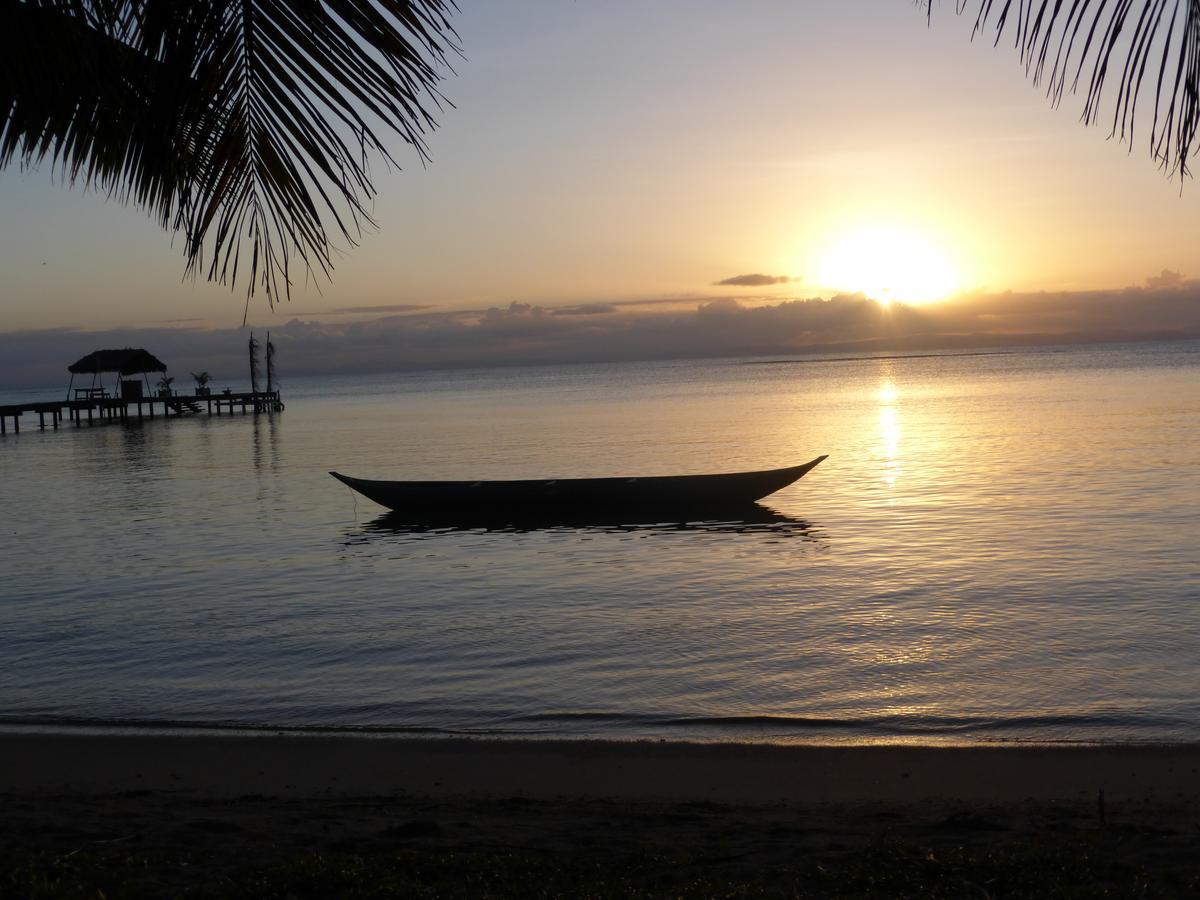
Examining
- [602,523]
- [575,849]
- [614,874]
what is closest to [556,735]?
[575,849]

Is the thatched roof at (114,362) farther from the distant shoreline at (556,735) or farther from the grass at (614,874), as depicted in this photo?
the grass at (614,874)

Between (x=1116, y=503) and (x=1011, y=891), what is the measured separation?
2152 cm

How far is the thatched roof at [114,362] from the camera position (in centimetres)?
6431

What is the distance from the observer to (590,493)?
23750 millimetres

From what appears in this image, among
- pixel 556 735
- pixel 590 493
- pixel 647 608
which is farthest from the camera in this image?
pixel 590 493

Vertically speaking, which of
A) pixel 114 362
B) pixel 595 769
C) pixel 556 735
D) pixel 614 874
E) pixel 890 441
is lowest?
pixel 890 441

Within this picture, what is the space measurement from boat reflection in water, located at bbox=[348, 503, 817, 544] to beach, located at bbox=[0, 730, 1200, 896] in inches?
547

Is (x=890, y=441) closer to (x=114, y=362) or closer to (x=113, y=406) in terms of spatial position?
(x=114, y=362)

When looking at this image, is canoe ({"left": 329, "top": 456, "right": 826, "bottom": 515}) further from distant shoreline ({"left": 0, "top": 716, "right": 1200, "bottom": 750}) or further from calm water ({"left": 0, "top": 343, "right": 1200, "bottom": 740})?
distant shoreline ({"left": 0, "top": 716, "right": 1200, "bottom": 750})

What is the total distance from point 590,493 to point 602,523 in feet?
2.31

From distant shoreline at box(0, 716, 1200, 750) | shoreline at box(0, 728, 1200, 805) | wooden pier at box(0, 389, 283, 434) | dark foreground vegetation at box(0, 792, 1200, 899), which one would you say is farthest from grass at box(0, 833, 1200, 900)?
wooden pier at box(0, 389, 283, 434)

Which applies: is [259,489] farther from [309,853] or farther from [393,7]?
[393,7]

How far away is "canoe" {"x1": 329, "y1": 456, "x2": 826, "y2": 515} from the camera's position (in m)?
23.6

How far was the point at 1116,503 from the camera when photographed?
24.3 m
